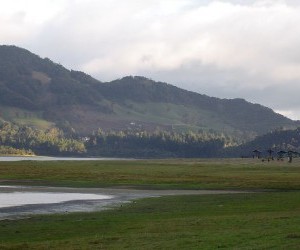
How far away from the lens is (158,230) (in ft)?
126

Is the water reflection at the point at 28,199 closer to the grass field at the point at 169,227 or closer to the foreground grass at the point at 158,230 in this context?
the grass field at the point at 169,227

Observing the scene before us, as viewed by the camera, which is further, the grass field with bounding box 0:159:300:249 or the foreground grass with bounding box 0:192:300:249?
the grass field with bounding box 0:159:300:249

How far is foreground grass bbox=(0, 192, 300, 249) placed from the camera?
105ft

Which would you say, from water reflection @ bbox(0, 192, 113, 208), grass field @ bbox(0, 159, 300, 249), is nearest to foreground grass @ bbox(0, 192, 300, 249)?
grass field @ bbox(0, 159, 300, 249)

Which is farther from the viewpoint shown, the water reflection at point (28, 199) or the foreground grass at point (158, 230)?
the water reflection at point (28, 199)

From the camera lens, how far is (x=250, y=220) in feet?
138

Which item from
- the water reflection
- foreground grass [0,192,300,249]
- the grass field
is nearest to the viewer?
foreground grass [0,192,300,249]

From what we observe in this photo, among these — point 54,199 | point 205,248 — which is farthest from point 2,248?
point 54,199

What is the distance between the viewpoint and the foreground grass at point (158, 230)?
31.9m

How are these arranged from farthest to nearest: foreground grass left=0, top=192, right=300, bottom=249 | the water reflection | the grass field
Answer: the water reflection → the grass field → foreground grass left=0, top=192, right=300, bottom=249

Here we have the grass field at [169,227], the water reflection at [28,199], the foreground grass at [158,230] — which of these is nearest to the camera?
the foreground grass at [158,230]

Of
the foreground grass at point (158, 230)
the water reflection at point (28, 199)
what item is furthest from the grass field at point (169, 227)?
the water reflection at point (28, 199)

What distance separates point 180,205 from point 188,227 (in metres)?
21.3

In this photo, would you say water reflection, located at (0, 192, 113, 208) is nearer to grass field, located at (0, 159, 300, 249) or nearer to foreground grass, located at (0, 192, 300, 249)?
grass field, located at (0, 159, 300, 249)
